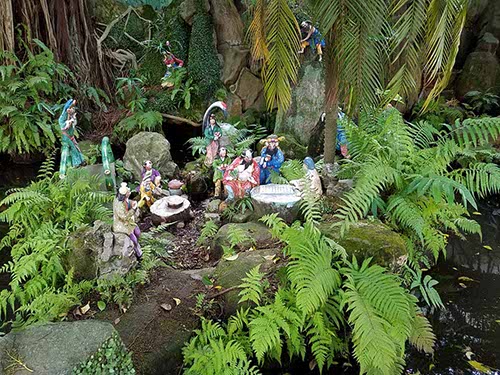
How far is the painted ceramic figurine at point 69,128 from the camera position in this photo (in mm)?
6508

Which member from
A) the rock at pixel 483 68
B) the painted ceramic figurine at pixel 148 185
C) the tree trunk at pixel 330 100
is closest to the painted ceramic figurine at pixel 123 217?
the painted ceramic figurine at pixel 148 185

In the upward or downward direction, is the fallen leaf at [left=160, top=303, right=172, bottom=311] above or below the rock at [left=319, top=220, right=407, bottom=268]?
below

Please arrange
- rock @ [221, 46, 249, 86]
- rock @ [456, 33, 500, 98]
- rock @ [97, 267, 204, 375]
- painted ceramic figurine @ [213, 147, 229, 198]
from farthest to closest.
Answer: rock @ [456, 33, 500, 98] < rock @ [221, 46, 249, 86] < painted ceramic figurine @ [213, 147, 229, 198] < rock @ [97, 267, 204, 375]

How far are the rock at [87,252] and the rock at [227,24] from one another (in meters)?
5.98

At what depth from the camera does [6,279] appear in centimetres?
478

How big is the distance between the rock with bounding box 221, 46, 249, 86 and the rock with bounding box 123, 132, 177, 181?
8.08 feet

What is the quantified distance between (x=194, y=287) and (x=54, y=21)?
7.47m

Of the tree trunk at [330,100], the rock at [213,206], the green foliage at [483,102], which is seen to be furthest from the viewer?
the green foliage at [483,102]

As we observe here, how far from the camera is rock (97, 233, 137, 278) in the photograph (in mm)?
3791

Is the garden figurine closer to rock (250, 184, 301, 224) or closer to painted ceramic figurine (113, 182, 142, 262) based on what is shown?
rock (250, 184, 301, 224)

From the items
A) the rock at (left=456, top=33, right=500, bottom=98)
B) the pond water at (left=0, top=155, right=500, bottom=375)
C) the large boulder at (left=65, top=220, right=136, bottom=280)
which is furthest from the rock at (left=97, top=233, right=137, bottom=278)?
the rock at (left=456, top=33, right=500, bottom=98)

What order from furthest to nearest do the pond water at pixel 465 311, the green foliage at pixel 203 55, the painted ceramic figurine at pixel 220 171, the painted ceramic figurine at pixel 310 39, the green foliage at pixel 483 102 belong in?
the green foliage at pixel 483 102
the green foliage at pixel 203 55
the painted ceramic figurine at pixel 310 39
the painted ceramic figurine at pixel 220 171
the pond water at pixel 465 311

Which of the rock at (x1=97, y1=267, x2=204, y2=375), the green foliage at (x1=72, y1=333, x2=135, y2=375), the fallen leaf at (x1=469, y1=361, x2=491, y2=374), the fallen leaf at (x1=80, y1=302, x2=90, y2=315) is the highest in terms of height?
the green foliage at (x1=72, y1=333, x2=135, y2=375)

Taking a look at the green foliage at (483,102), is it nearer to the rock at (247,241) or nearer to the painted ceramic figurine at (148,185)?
the rock at (247,241)
